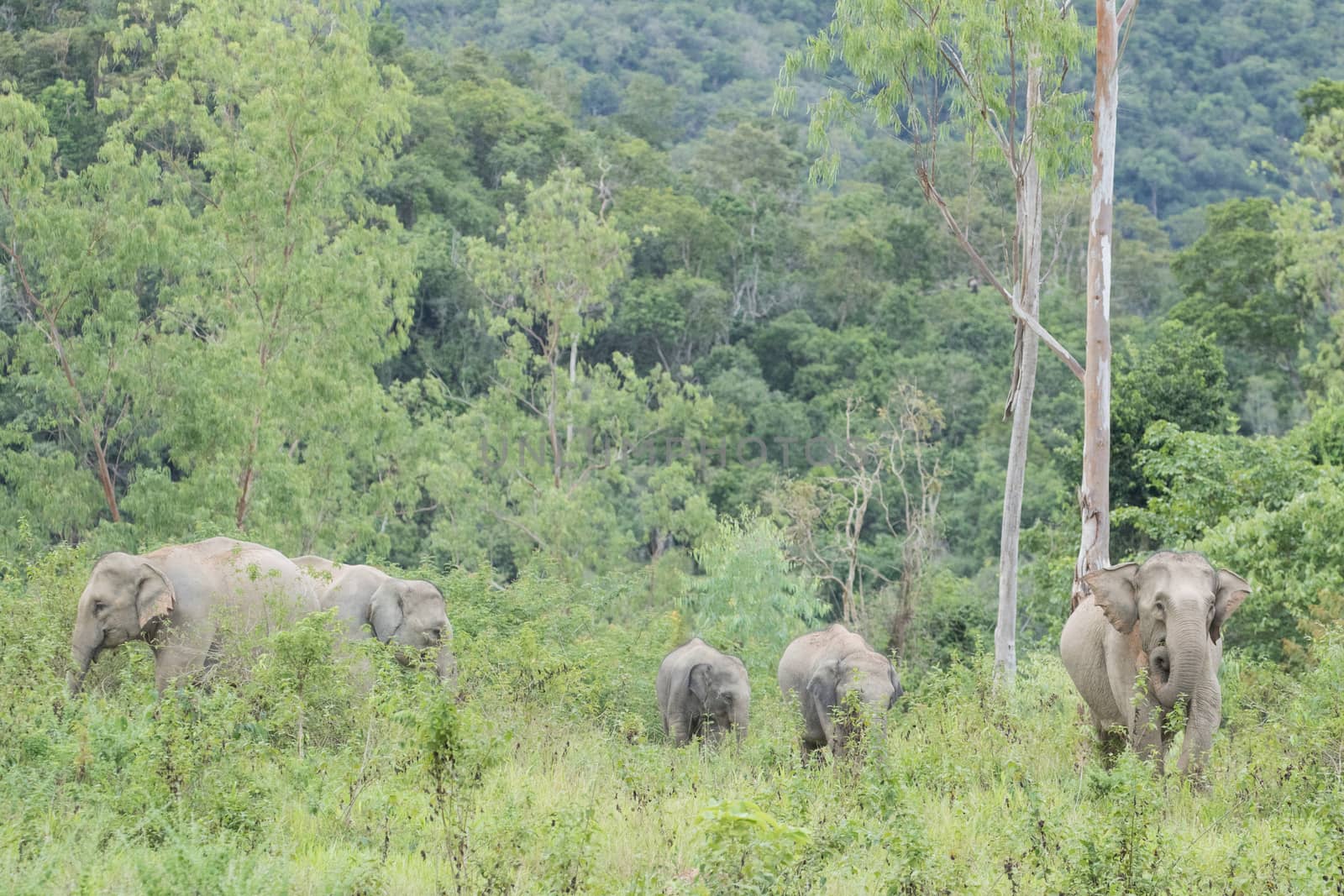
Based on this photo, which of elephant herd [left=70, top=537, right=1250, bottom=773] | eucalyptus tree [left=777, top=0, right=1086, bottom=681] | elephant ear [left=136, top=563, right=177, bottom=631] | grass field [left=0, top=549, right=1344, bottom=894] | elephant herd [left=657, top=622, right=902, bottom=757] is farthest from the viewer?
eucalyptus tree [left=777, top=0, right=1086, bottom=681]

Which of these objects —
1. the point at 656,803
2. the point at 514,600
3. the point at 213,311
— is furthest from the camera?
the point at 213,311

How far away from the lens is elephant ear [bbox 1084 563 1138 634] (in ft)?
28.0

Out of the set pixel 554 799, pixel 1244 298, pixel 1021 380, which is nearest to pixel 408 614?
pixel 554 799

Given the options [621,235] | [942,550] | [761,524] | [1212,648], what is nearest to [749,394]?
[942,550]

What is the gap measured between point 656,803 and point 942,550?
→ 2902cm

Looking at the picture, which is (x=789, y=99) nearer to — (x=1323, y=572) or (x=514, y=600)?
(x=514, y=600)

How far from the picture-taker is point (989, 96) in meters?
15.2

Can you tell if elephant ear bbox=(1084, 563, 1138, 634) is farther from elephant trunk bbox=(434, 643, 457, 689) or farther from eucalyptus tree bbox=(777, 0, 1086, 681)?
eucalyptus tree bbox=(777, 0, 1086, 681)

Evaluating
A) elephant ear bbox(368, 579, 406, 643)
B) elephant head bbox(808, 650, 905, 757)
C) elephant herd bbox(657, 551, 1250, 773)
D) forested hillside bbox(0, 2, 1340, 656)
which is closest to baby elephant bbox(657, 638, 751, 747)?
elephant herd bbox(657, 551, 1250, 773)

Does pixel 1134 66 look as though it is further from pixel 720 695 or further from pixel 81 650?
pixel 81 650

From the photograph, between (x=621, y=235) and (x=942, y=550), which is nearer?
(x=621, y=235)

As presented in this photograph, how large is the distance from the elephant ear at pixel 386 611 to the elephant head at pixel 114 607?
1809 mm

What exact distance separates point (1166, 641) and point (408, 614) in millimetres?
5989

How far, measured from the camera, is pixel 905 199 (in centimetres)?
5631
